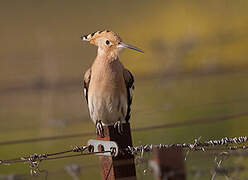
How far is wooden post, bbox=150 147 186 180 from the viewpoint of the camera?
4.62 ft

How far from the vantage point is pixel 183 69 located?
6.73m

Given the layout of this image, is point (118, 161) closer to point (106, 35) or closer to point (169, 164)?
point (169, 164)

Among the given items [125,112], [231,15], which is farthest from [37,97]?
[125,112]

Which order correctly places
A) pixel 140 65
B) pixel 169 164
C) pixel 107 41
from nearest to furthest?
1. pixel 169 164
2. pixel 107 41
3. pixel 140 65

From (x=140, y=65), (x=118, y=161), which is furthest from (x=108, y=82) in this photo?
(x=140, y=65)

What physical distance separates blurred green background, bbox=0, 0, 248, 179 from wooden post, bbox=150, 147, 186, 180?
3158mm

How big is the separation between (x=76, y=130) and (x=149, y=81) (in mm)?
1853

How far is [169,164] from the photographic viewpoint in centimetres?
142

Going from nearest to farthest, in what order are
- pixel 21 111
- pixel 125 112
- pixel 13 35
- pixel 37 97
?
pixel 125 112
pixel 21 111
pixel 37 97
pixel 13 35

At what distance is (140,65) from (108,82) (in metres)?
4.53

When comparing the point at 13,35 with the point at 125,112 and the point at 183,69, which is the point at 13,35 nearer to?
the point at 183,69

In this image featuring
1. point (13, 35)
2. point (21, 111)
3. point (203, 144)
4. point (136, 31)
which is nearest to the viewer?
point (203, 144)

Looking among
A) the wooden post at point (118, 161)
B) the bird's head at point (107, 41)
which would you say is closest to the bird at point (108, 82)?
the bird's head at point (107, 41)

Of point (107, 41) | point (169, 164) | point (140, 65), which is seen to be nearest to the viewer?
point (169, 164)
